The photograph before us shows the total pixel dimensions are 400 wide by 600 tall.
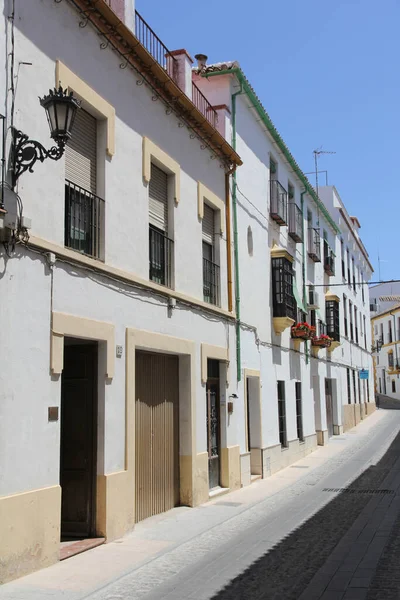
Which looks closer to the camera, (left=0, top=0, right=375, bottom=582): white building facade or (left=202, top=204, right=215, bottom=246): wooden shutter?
(left=0, top=0, right=375, bottom=582): white building facade

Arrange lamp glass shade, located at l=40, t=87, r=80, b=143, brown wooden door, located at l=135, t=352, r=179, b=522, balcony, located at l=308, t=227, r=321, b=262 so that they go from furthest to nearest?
balcony, located at l=308, t=227, r=321, b=262
brown wooden door, located at l=135, t=352, r=179, b=522
lamp glass shade, located at l=40, t=87, r=80, b=143

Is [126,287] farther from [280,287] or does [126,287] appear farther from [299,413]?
[299,413]

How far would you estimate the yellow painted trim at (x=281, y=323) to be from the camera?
16.9 m

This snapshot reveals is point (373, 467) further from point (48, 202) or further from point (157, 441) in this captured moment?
point (48, 202)

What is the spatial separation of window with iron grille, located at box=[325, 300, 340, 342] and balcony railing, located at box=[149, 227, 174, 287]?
15.2 metres

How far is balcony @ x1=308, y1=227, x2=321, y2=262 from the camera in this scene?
72.9ft

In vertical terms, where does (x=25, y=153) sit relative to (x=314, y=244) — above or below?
below

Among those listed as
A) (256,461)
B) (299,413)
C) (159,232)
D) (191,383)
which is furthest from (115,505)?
(299,413)

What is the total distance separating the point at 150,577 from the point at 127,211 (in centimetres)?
486

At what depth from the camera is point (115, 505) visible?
8367 mm

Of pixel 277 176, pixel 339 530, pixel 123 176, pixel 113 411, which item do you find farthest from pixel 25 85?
pixel 277 176

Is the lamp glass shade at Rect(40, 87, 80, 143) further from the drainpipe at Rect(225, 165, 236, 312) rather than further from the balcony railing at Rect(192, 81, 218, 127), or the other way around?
the drainpipe at Rect(225, 165, 236, 312)

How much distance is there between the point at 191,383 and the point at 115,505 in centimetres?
327

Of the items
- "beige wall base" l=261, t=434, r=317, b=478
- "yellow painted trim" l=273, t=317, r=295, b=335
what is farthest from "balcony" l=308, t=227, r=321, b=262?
"beige wall base" l=261, t=434, r=317, b=478
